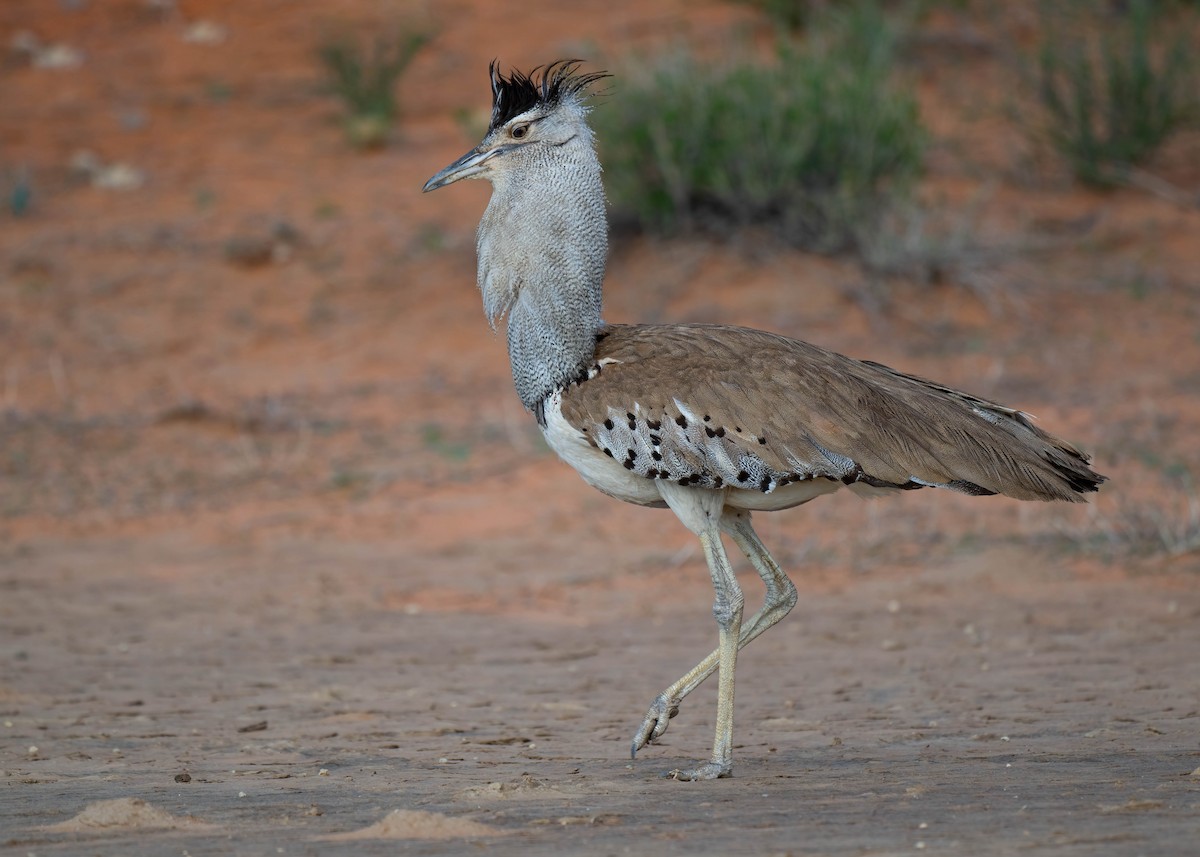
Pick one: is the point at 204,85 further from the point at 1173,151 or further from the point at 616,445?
the point at 616,445

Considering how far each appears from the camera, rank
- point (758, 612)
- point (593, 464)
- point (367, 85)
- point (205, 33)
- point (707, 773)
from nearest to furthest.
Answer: point (707, 773) < point (593, 464) < point (758, 612) < point (367, 85) < point (205, 33)

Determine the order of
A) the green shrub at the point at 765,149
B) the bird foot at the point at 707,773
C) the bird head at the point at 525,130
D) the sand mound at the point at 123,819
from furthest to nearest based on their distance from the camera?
the green shrub at the point at 765,149 < the bird head at the point at 525,130 < the bird foot at the point at 707,773 < the sand mound at the point at 123,819

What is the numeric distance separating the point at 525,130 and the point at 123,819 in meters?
2.56

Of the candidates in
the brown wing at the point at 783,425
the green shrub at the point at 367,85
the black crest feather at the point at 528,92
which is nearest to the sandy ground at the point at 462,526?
the green shrub at the point at 367,85

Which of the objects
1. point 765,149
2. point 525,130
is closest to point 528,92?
point 525,130

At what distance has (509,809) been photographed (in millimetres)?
4109

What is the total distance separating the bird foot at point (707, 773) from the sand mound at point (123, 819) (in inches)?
54.1

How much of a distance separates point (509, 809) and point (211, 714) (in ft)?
6.45

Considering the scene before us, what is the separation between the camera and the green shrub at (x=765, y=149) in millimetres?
11766

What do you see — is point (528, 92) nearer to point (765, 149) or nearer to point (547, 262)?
point (547, 262)

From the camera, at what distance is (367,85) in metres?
14.7

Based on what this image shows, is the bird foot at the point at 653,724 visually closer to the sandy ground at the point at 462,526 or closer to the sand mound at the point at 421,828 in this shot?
the sandy ground at the point at 462,526

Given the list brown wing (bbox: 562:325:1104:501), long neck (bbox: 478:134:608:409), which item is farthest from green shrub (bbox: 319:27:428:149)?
brown wing (bbox: 562:325:1104:501)

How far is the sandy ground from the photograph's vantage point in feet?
14.3
